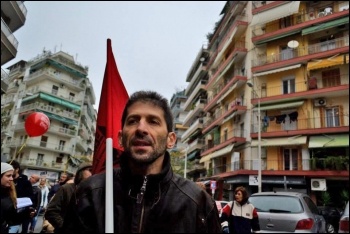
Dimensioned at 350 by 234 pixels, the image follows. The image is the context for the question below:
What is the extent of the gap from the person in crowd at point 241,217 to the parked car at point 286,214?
1.06 m

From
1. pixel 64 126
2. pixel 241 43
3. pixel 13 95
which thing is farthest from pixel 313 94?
pixel 13 95

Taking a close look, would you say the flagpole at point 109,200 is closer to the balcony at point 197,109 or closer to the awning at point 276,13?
the awning at point 276,13

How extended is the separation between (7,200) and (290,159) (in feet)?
75.6

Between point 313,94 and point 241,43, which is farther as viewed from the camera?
point 241,43

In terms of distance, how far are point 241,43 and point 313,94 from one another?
9150 millimetres

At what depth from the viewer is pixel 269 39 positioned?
88.0 ft

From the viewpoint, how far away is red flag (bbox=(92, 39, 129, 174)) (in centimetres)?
206

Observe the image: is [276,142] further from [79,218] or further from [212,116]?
[79,218]

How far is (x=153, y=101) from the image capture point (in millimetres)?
1983

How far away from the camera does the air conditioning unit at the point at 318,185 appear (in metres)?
21.5

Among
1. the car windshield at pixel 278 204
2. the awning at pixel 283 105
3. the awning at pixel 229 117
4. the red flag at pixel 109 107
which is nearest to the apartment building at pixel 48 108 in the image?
the awning at pixel 229 117

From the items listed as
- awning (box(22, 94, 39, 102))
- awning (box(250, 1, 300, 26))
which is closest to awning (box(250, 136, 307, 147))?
awning (box(250, 1, 300, 26))

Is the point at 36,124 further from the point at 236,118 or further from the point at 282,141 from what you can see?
the point at 236,118

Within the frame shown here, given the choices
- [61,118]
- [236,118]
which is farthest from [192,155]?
[61,118]
